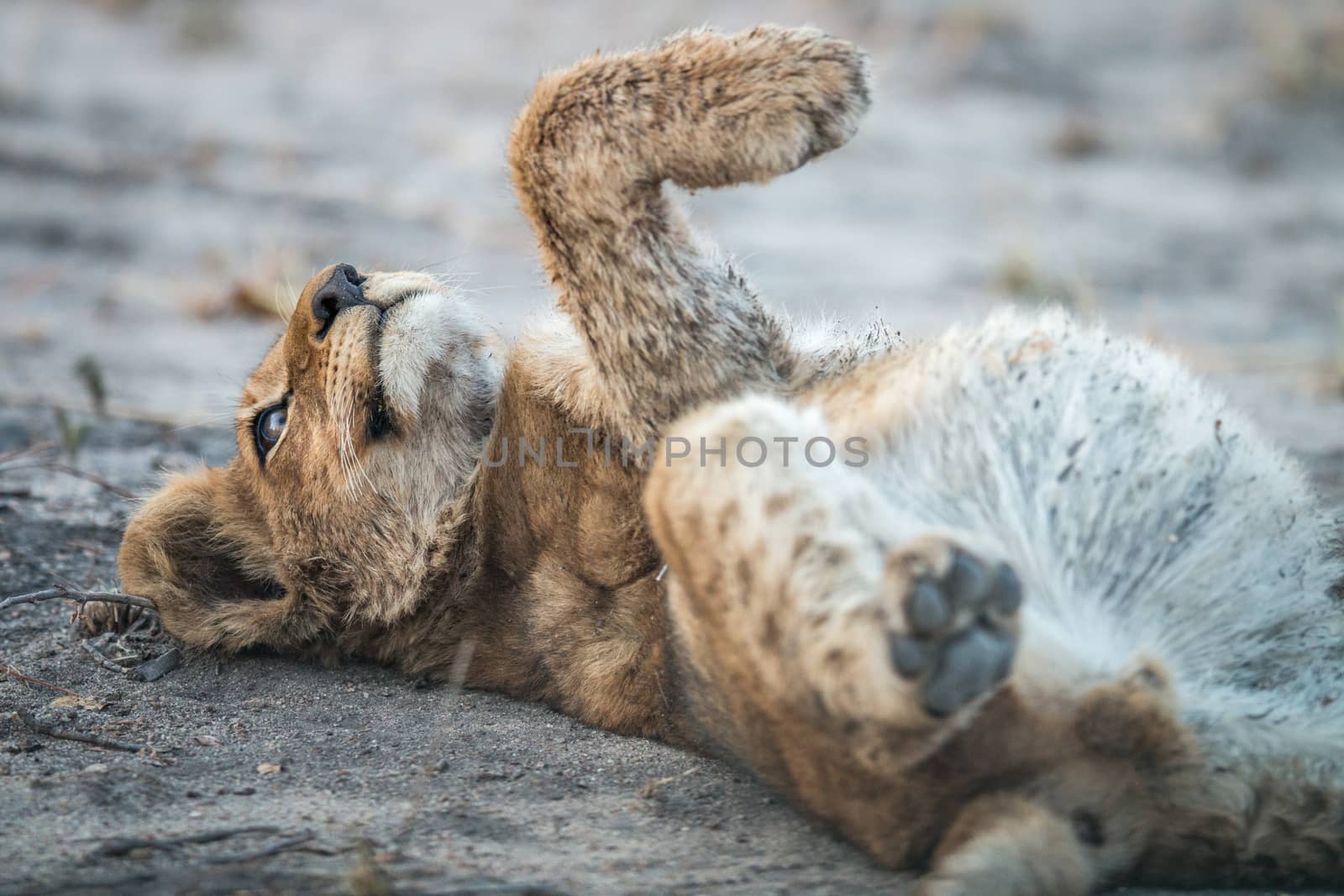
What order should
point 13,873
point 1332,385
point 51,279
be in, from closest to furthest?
1. point 13,873
2. point 1332,385
3. point 51,279

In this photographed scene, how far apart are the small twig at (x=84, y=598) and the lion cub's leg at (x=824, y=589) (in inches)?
62.8

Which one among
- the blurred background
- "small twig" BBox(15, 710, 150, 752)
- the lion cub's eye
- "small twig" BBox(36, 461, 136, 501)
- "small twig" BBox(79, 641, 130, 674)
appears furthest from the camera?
the blurred background

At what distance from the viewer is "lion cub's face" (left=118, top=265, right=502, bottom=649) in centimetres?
338

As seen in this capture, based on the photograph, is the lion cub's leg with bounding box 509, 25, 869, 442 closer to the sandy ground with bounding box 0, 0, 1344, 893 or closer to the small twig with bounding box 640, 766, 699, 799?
the sandy ground with bounding box 0, 0, 1344, 893

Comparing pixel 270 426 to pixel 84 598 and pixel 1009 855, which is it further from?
pixel 1009 855

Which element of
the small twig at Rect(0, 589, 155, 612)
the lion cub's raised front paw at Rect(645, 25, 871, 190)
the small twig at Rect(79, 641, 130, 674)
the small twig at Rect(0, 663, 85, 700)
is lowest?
the small twig at Rect(0, 663, 85, 700)

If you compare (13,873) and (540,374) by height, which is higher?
(540,374)

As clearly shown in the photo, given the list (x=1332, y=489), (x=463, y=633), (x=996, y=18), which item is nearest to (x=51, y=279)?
(x=463, y=633)

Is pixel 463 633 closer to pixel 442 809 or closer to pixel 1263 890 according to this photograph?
pixel 442 809

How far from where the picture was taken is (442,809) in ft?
8.54

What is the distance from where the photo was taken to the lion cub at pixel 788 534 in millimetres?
2188

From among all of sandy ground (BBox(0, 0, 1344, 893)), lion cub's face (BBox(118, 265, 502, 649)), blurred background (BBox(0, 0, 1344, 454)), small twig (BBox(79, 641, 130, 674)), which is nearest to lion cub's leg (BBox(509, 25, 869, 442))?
Answer: sandy ground (BBox(0, 0, 1344, 893))

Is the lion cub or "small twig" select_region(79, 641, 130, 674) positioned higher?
the lion cub

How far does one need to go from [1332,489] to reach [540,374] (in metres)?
2.96
